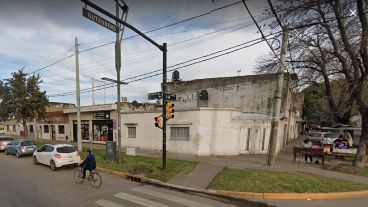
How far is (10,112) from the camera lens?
28250 mm

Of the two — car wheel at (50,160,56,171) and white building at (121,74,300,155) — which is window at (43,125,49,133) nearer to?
white building at (121,74,300,155)

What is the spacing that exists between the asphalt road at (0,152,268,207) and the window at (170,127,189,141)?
7.39 metres

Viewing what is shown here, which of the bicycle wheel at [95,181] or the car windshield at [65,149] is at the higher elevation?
the car windshield at [65,149]

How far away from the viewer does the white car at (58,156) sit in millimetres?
14180

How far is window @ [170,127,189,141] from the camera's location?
18922 mm

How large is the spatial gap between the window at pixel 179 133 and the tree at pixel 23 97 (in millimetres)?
17545

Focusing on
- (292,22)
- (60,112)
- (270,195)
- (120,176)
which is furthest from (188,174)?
(60,112)

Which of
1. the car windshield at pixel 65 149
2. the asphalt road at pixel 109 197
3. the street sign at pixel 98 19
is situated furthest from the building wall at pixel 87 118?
the street sign at pixel 98 19

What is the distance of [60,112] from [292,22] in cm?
3015

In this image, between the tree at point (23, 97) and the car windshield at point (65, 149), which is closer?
the car windshield at point (65, 149)

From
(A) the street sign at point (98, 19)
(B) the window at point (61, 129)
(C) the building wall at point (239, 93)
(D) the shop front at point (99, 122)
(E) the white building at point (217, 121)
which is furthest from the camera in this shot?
(B) the window at point (61, 129)

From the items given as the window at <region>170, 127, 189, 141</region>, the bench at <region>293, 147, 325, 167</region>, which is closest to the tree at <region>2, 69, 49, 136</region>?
the window at <region>170, 127, 189, 141</region>

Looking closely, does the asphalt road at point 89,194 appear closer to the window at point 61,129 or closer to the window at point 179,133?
the window at point 179,133

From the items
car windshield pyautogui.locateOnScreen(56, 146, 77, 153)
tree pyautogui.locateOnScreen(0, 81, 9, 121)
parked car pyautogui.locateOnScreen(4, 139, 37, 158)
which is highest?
tree pyautogui.locateOnScreen(0, 81, 9, 121)
